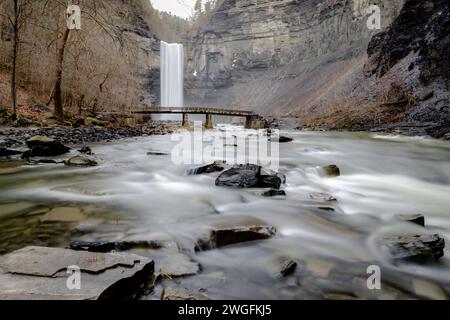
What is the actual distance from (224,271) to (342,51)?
5453 cm

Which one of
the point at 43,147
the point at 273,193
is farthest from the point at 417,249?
the point at 43,147

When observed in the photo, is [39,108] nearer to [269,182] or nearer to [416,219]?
[269,182]

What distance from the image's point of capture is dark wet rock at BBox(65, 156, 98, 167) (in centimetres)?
709

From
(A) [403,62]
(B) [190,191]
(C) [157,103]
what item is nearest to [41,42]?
(B) [190,191]

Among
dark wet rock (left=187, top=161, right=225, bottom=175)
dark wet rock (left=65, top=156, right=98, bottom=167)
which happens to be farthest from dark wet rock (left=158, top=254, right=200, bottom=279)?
dark wet rock (left=65, top=156, right=98, bottom=167)

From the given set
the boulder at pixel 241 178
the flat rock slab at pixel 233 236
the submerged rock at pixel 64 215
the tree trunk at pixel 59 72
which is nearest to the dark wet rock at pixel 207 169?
the boulder at pixel 241 178

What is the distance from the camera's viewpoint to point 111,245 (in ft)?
9.50

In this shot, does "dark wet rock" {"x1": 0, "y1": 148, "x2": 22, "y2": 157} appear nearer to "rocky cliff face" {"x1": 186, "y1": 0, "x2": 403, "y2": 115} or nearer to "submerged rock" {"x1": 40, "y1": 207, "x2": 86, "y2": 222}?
"submerged rock" {"x1": 40, "y1": 207, "x2": 86, "y2": 222}

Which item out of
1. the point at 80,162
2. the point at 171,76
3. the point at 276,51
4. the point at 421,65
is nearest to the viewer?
the point at 80,162

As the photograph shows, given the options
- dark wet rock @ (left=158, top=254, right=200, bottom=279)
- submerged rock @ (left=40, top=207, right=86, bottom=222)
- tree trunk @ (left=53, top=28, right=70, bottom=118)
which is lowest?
dark wet rock @ (left=158, top=254, right=200, bottom=279)

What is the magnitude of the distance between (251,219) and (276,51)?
67.4 meters

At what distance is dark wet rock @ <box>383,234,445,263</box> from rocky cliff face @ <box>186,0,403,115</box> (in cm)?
3989
